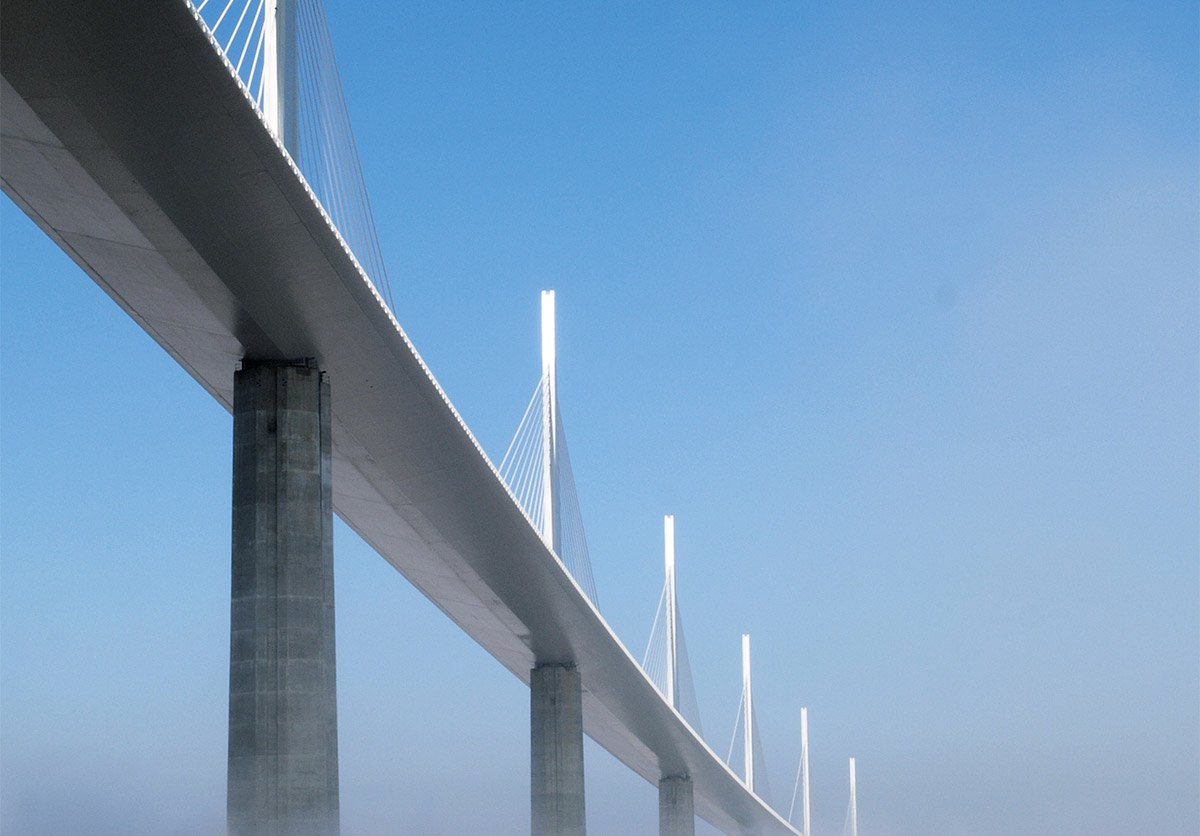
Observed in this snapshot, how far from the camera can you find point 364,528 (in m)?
37.0

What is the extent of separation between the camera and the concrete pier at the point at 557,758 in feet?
159

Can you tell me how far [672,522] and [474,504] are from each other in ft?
125

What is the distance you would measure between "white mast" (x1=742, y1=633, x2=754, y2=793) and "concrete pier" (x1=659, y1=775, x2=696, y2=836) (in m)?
6.95

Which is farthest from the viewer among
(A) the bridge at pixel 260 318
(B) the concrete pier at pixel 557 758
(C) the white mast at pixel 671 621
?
(C) the white mast at pixel 671 621

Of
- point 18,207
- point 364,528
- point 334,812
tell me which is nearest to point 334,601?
point 334,812

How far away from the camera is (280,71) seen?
70.1 ft

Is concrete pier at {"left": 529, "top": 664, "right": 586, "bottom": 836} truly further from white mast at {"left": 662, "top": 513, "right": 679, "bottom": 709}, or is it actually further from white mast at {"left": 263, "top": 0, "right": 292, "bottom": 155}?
white mast at {"left": 263, "top": 0, "right": 292, "bottom": 155}

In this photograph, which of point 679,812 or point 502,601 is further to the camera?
point 679,812

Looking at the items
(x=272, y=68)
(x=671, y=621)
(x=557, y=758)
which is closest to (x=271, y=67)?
(x=272, y=68)

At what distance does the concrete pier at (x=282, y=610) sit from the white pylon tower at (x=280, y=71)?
526cm

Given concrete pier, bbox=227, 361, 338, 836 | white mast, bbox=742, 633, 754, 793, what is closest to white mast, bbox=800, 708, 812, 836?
white mast, bbox=742, 633, 754, 793

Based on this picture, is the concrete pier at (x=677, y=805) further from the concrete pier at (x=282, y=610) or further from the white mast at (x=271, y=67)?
the white mast at (x=271, y=67)

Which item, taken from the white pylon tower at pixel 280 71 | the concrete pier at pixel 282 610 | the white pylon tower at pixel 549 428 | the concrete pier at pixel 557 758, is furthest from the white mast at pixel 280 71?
the concrete pier at pixel 557 758

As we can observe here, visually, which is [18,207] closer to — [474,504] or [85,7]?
[85,7]
